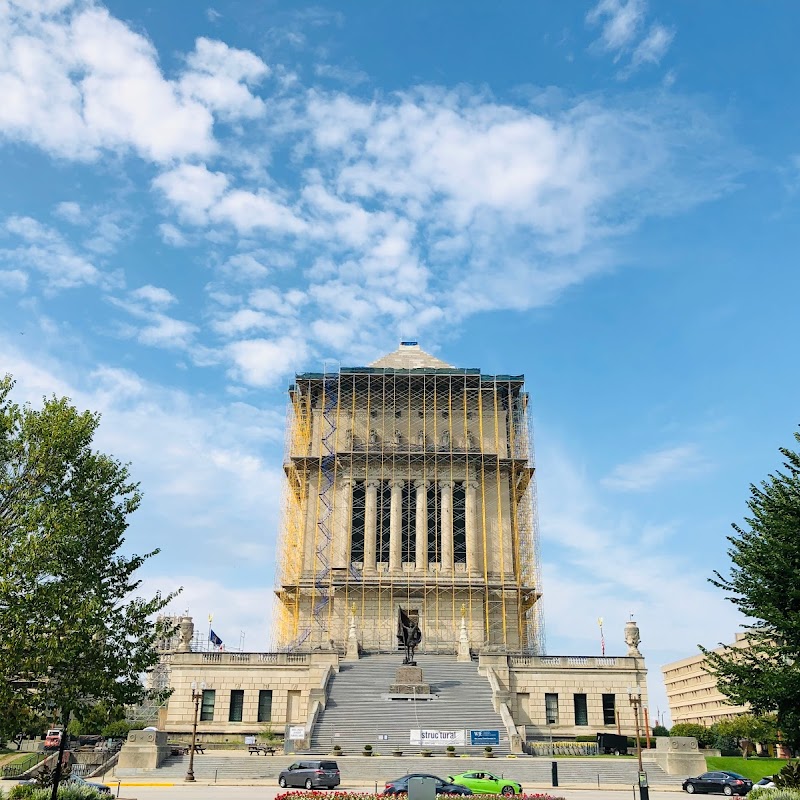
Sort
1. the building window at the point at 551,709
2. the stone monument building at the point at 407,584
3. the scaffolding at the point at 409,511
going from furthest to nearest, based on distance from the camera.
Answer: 1. the scaffolding at the point at 409,511
2. the building window at the point at 551,709
3. the stone monument building at the point at 407,584

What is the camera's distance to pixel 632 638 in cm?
4859

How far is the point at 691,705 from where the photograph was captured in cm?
12788

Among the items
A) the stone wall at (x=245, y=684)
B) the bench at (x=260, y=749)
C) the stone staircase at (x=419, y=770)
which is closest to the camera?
the stone staircase at (x=419, y=770)

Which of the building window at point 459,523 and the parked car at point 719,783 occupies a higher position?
the building window at point 459,523

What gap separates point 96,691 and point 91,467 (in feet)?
19.6

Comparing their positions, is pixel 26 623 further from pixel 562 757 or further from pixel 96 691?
pixel 562 757

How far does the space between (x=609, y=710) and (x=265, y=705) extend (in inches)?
774

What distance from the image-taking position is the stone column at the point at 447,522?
192ft

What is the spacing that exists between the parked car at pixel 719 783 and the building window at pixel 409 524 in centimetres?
2959

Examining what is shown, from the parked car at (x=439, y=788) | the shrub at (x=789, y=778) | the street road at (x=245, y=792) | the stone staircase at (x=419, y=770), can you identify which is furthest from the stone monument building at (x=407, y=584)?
the shrub at (x=789, y=778)

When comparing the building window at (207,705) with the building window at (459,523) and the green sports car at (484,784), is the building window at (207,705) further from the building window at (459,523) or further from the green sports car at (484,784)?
the green sports car at (484,784)

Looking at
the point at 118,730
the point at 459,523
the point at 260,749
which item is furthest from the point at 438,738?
the point at 118,730

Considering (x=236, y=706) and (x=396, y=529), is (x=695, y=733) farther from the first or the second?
(x=236, y=706)

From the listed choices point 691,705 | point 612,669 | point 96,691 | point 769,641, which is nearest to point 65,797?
point 96,691
